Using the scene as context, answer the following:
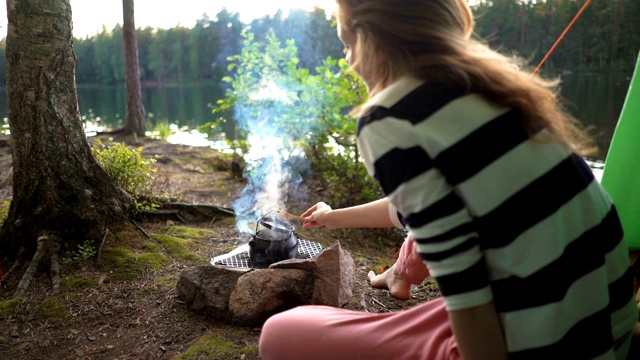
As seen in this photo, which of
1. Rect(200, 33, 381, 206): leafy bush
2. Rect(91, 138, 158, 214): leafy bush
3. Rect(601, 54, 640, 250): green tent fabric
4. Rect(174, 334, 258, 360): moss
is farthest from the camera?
Rect(200, 33, 381, 206): leafy bush

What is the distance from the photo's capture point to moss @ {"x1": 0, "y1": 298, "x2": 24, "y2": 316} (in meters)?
2.75

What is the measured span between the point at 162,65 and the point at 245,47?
14543 millimetres

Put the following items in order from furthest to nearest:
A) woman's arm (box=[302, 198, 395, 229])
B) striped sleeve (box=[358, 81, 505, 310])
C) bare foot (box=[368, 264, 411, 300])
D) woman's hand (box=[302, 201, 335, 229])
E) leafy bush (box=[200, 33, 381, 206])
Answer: leafy bush (box=[200, 33, 381, 206]) < bare foot (box=[368, 264, 411, 300]) < woman's hand (box=[302, 201, 335, 229]) < woman's arm (box=[302, 198, 395, 229]) < striped sleeve (box=[358, 81, 505, 310])

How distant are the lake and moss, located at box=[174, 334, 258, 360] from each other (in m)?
1.69

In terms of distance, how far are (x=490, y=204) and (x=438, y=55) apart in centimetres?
32

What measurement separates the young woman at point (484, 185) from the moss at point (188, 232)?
3037mm

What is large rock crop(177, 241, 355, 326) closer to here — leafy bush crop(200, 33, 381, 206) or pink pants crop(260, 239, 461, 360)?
pink pants crop(260, 239, 461, 360)

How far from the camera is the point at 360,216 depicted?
1.85 m

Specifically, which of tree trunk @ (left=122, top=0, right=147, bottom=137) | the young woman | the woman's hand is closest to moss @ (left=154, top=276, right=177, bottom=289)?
the woman's hand

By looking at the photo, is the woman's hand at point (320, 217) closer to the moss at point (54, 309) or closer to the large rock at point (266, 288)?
the large rock at point (266, 288)

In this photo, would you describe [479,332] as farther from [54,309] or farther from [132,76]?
[132,76]

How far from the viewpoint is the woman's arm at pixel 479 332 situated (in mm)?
1033

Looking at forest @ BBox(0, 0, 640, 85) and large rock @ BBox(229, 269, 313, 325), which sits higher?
forest @ BBox(0, 0, 640, 85)

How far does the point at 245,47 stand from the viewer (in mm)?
5172
